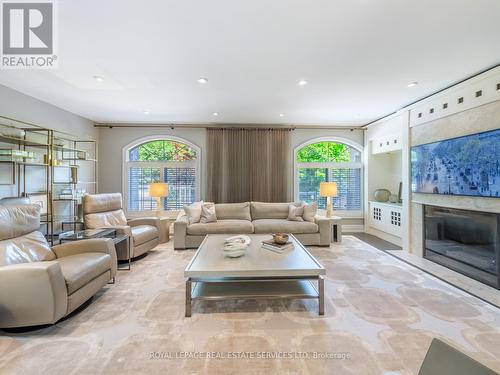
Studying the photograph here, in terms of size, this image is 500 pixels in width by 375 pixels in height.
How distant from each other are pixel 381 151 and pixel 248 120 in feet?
10.1

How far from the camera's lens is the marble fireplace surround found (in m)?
2.79

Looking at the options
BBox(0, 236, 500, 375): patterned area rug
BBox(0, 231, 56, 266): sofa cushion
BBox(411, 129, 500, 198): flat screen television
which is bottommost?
BBox(0, 236, 500, 375): patterned area rug

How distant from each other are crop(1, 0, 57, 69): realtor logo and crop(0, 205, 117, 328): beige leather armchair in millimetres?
1637

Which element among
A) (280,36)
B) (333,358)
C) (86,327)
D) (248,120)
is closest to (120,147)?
(248,120)

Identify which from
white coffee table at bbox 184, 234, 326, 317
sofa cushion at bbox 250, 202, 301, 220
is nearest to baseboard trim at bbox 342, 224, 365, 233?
sofa cushion at bbox 250, 202, 301, 220

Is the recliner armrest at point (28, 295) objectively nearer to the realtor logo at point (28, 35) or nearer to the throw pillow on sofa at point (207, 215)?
the realtor logo at point (28, 35)

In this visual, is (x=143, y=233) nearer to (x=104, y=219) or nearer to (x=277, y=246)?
(x=104, y=219)

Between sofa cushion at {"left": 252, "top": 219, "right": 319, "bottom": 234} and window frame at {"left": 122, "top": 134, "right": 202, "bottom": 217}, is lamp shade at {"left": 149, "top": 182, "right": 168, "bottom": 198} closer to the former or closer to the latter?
window frame at {"left": 122, "top": 134, "right": 202, "bottom": 217}

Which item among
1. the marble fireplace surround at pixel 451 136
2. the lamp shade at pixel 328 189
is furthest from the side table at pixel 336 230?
the marble fireplace surround at pixel 451 136

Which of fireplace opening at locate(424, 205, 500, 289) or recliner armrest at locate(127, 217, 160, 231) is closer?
fireplace opening at locate(424, 205, 500, 289)

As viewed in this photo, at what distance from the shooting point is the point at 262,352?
5.72ft

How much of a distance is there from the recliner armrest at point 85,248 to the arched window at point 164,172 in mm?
2962

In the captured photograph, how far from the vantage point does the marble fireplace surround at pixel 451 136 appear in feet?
9.17

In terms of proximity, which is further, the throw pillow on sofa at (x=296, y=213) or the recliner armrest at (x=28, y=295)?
the throw pillow on sofa at (x=296, y=213)
